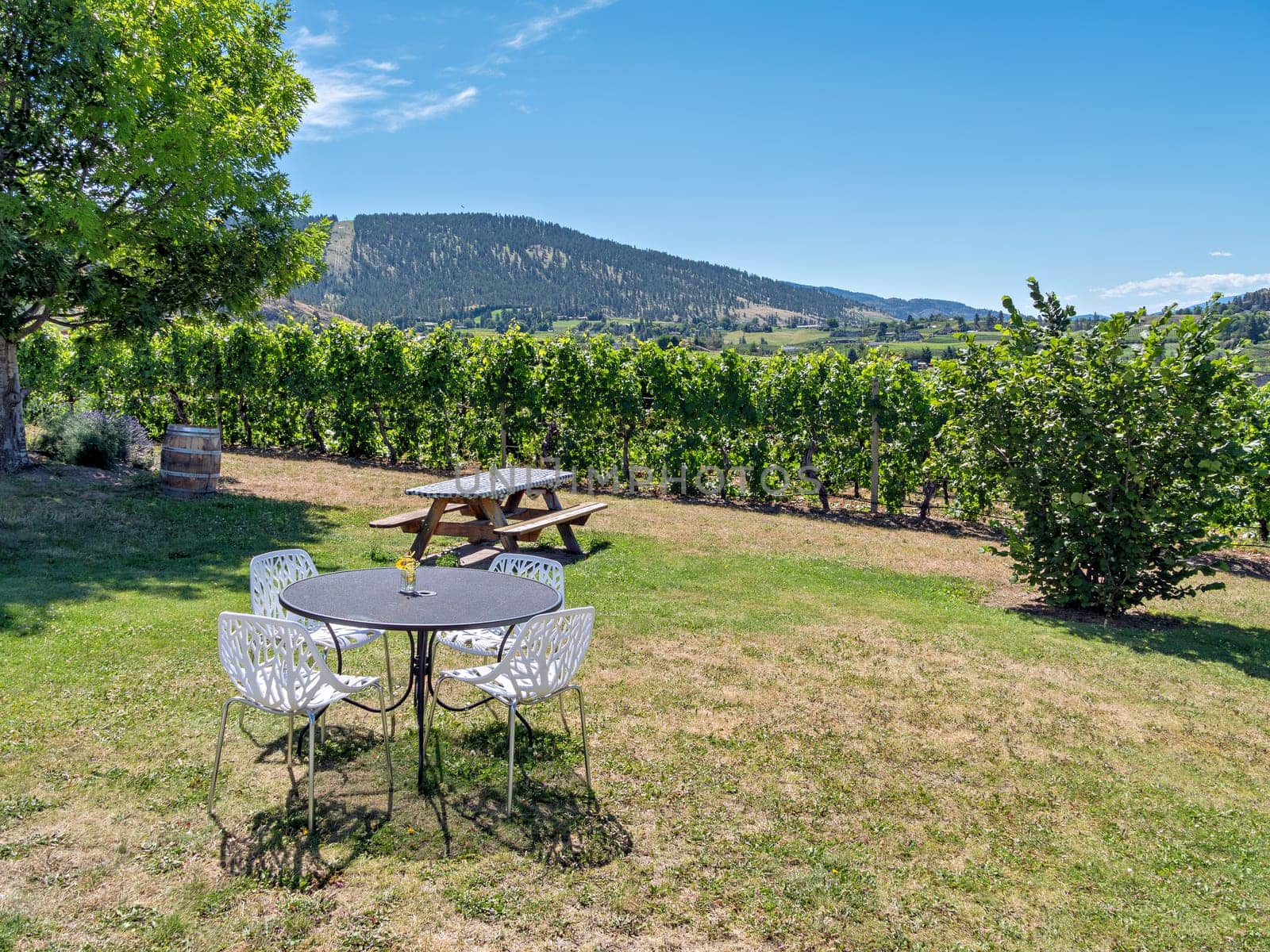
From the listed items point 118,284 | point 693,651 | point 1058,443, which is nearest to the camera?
point 693,651

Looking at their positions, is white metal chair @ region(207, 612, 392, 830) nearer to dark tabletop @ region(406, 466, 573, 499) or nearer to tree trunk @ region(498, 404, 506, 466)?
dark tabletop @ region(406, 466, 573, 499)

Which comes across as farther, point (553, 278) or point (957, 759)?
point (553, 278)

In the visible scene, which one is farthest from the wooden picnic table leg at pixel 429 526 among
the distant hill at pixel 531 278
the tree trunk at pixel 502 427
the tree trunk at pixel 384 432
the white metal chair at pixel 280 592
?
the distant hill at pixel 531 278

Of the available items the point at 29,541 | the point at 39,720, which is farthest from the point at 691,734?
the point at 29,541

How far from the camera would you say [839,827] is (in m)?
3.70

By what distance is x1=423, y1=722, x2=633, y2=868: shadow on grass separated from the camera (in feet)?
11.3

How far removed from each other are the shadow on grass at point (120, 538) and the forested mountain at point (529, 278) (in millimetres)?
126594

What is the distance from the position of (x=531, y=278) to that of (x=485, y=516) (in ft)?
494

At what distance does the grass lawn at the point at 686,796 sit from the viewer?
118 inches

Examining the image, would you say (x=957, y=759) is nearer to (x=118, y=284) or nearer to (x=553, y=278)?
(x=118, y=284)

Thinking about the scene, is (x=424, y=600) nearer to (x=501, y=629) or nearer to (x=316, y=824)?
(x=501, y=629)

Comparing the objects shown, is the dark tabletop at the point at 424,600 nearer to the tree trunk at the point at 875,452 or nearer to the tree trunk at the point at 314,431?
the tree trunk at the point at 875,452

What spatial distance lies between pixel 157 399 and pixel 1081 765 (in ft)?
63.2

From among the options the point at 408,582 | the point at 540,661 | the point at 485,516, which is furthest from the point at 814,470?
the point at 540,661
